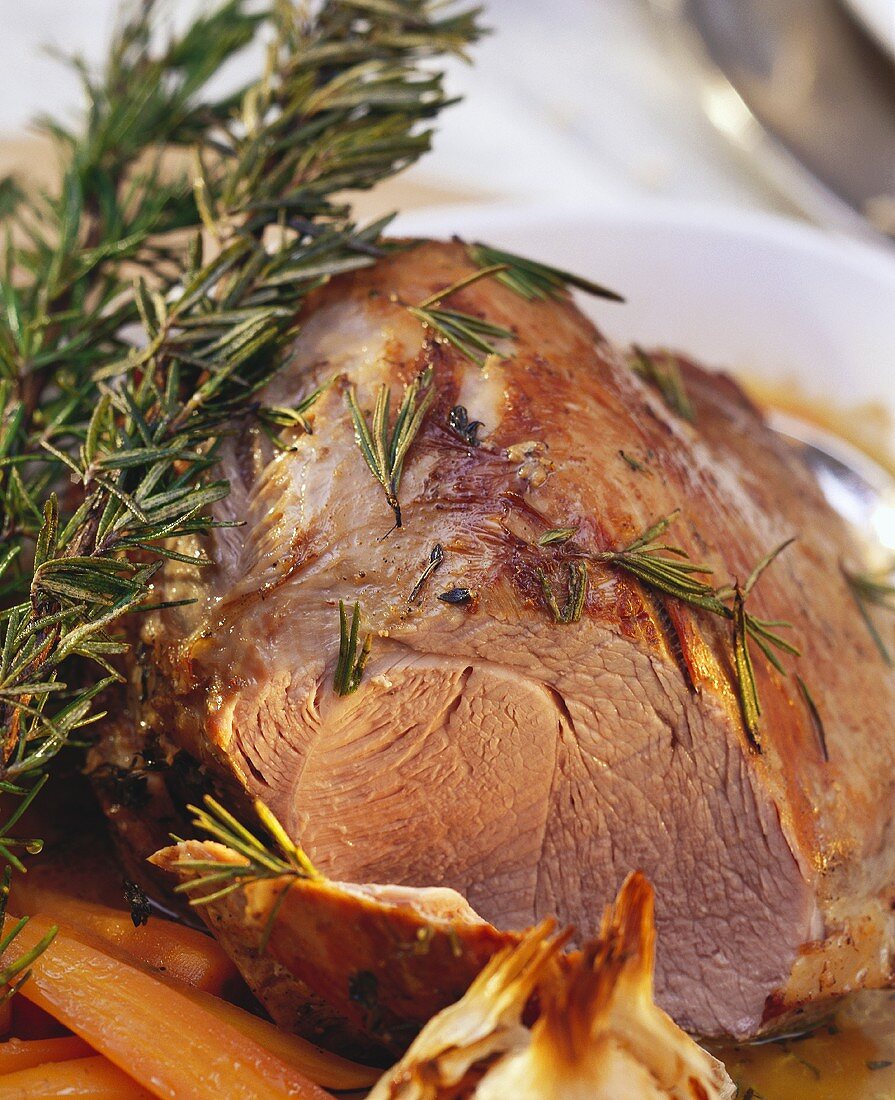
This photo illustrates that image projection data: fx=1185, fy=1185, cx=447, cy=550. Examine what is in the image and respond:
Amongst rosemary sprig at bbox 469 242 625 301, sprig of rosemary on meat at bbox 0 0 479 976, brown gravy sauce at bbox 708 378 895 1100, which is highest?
sprig of rosemary on meat at bbox 0 0 479 976

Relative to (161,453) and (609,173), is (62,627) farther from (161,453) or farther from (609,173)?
(609,173)

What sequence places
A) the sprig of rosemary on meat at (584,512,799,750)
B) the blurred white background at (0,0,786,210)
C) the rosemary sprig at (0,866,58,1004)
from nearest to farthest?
1. the rosemary sprig at (0,866,58,1004)
2. the sprig of rosemary on meat at (584,512,799,750)
3. the blurred white background at (0,0,786,210)

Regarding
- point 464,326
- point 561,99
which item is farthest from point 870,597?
point 561,99

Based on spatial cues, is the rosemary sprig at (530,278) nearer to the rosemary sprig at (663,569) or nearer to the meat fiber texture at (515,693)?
the meat fiber texture at (515,693)

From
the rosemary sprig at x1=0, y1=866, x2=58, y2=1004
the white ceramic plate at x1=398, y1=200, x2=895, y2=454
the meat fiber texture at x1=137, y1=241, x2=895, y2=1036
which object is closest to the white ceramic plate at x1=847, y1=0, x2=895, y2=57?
the white ceramic plate at x1=398, y1=200, x2=895, y2=454

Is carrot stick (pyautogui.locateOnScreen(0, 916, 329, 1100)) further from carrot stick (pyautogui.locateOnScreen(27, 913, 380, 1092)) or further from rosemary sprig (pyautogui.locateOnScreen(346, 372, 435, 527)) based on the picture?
rosemary sprig (pyautogui.locateOnScreen(346, 372, 435, 527))
